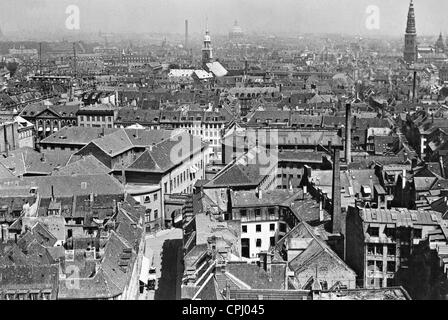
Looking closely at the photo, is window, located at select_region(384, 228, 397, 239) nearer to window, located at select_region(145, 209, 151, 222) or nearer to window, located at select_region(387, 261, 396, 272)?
window, located at select_region(387, 261, 396, 272)

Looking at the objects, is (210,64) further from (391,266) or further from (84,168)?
(391,266)

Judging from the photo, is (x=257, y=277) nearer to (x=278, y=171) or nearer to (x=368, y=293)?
(x=368, y=293)

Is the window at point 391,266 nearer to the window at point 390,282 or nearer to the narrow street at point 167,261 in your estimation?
the window at point 390,282

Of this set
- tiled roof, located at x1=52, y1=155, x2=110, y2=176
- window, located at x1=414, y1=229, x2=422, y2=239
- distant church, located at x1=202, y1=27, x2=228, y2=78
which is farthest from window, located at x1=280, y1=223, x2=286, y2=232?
distant church, located at x1=202, y1=27, x2=228, y2=78

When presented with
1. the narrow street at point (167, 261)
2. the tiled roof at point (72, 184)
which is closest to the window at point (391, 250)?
the narrow street at point (167, 261)

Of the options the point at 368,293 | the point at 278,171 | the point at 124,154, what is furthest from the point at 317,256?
the point at 124,154

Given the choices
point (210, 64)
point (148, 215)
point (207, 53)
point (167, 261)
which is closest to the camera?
point (167, 261)

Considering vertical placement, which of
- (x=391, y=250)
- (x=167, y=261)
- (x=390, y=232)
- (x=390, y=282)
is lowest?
(x=167, y=261)

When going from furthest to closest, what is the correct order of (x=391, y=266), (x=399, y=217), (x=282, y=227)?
(x=282, y=227), (x=399, y=217), (x=391, y=266)

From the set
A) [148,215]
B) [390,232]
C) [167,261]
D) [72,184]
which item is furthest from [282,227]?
[72,184]
